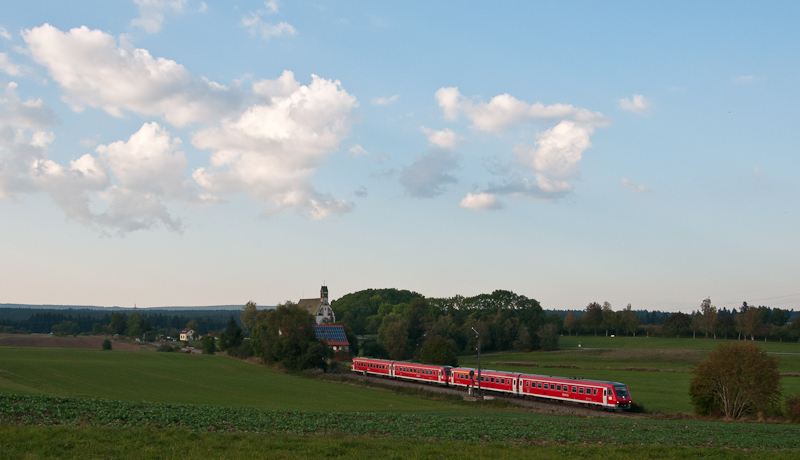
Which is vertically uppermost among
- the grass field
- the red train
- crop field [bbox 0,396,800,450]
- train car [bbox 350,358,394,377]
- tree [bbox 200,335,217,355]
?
the grass field

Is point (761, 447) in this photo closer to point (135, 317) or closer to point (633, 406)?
point (633, 406)

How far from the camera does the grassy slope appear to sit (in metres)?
42.9

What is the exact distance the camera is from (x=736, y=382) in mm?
38125

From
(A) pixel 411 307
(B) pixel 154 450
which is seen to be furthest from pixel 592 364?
(B) pixel 154 450

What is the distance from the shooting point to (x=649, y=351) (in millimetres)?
105500

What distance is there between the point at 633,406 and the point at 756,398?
349 inches

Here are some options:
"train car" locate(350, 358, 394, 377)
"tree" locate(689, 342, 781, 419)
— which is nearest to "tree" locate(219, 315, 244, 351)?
"train car" locate(350, 358, 394, 377)

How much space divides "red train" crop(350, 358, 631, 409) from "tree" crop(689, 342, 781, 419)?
18.4 feet

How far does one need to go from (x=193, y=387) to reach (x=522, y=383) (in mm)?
31009

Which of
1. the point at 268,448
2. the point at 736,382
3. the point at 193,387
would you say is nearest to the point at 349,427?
the point at 268,448

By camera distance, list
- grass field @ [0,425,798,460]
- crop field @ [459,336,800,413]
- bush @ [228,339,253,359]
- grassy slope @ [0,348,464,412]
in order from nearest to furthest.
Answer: grass field @ [0,425,798,460]
grassy slope @ [0,348,464,412]
crop field @ [459,336,800,413]
bush @ [228,339,253,359]

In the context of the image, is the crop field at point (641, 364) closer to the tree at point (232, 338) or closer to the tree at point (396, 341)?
the tree at point (396, 341)

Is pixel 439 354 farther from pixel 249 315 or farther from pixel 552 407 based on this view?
pixel 249 315

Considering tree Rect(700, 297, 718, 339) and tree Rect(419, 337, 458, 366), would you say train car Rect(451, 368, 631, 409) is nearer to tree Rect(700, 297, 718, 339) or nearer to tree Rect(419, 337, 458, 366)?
tree Rect(419, 337, 458, 366)
